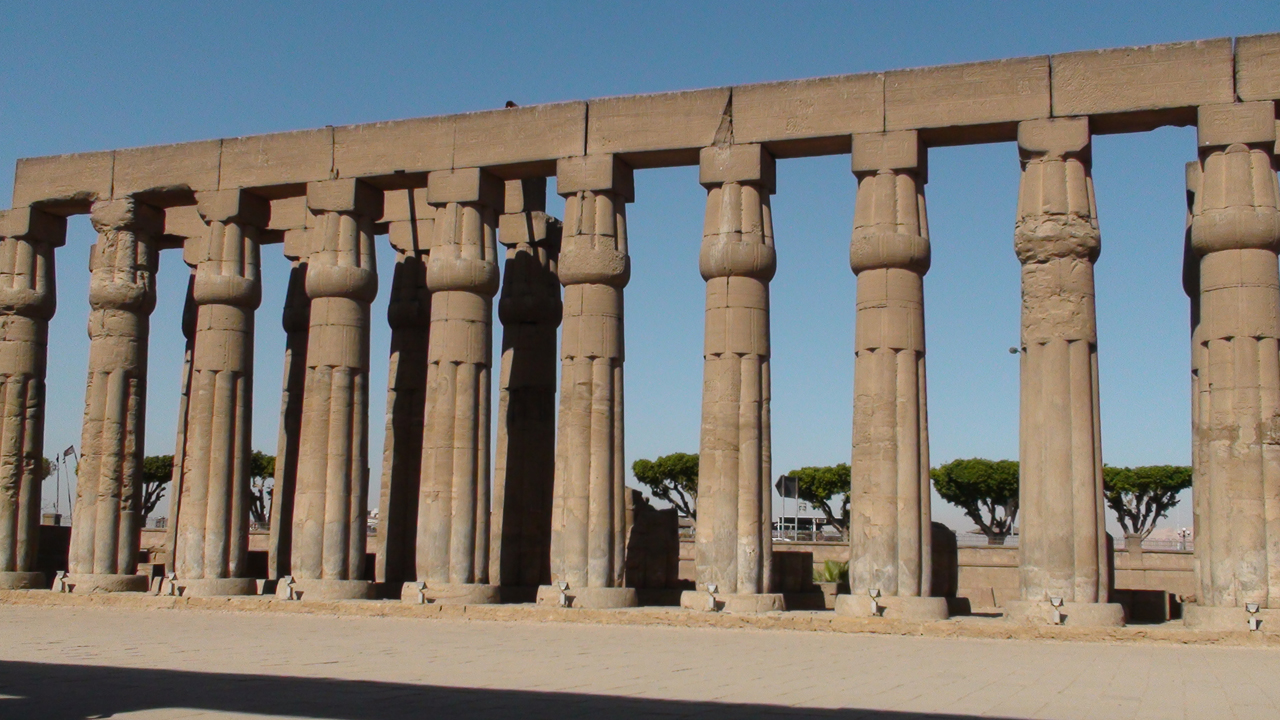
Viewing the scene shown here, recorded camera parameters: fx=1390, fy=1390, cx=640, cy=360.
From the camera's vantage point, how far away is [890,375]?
22.6 metres

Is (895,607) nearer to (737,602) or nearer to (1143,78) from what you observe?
(737,602)

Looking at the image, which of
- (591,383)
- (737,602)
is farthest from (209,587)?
(737,602)

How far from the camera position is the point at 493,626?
856 inches

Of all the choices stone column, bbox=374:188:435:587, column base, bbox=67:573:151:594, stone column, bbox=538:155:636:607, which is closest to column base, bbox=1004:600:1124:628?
stone column, bbox=538:155:636:607

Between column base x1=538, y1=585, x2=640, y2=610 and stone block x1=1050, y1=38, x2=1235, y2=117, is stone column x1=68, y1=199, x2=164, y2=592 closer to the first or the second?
column base x1=538, y1=585, x2=640, y2=610

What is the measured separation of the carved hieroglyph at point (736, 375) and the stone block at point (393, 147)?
17.6ft

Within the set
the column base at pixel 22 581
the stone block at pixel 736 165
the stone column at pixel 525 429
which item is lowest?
the column base at pixel 22 581

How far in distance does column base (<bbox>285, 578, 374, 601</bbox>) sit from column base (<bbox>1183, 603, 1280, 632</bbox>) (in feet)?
47.8

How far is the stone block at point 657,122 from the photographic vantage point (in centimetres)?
2444

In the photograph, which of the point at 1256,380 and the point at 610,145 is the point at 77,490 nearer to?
the point at 610,145

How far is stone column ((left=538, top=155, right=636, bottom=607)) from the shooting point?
24094mm

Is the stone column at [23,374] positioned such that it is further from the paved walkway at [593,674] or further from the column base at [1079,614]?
the column base at [1079,614]

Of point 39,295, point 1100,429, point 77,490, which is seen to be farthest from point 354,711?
point 39,295

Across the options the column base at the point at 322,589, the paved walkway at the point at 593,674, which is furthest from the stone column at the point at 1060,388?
the column base at the point at 322,589
